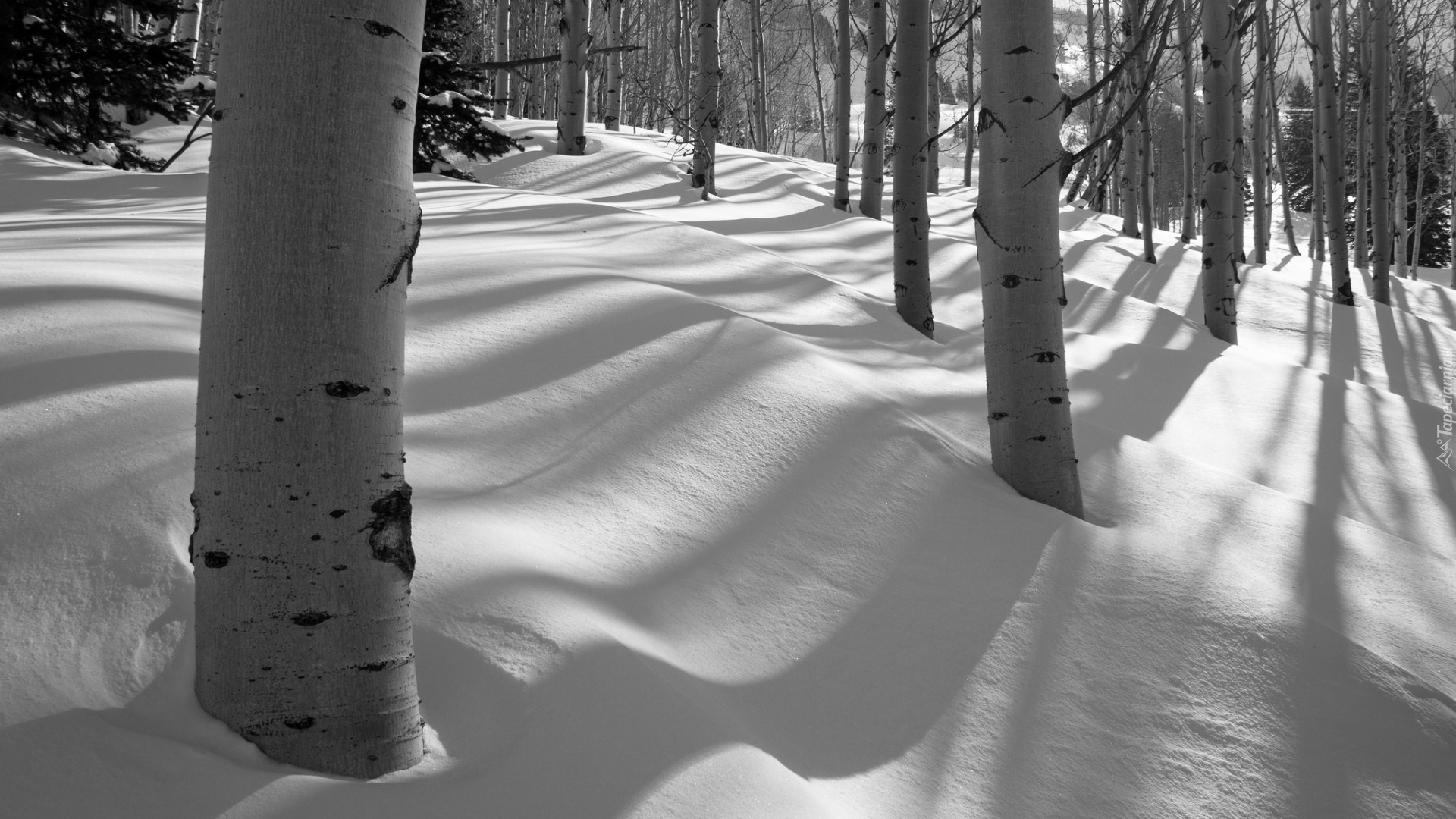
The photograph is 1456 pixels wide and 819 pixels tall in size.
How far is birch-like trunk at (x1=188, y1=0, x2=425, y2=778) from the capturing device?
3.71 ft

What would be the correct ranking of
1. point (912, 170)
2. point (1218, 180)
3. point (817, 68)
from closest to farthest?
point (912, 170) → point (1218, 180) → point (817, 68)

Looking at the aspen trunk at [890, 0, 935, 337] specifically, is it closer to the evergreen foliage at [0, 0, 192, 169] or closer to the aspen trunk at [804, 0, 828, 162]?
the evergreen foliage at [0, 0, 192, 169]

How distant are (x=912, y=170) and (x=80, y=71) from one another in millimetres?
6110

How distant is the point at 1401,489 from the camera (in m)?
3.77

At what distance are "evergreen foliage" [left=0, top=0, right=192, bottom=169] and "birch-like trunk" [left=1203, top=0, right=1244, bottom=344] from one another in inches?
316

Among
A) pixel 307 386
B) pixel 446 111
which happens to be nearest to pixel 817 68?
pixel 446 111

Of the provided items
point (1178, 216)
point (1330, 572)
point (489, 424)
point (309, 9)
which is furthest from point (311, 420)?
point (1178, 216)

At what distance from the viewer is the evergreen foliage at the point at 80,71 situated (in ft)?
20.2

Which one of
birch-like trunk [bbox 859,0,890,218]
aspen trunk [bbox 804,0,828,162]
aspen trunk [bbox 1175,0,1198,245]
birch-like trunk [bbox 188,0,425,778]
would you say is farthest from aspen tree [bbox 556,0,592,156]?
aspen trunk [bbox 804,0,828,162]

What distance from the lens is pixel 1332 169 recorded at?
9.85m

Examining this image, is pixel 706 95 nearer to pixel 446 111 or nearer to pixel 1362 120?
pixel 446 111

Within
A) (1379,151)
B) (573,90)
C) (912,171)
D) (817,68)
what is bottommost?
(912,171)

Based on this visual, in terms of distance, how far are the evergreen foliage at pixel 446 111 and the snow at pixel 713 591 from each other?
13.2 ft

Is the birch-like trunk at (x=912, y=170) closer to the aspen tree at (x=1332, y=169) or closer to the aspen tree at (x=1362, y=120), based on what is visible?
the aspen tree at (x=1332, y=169)
